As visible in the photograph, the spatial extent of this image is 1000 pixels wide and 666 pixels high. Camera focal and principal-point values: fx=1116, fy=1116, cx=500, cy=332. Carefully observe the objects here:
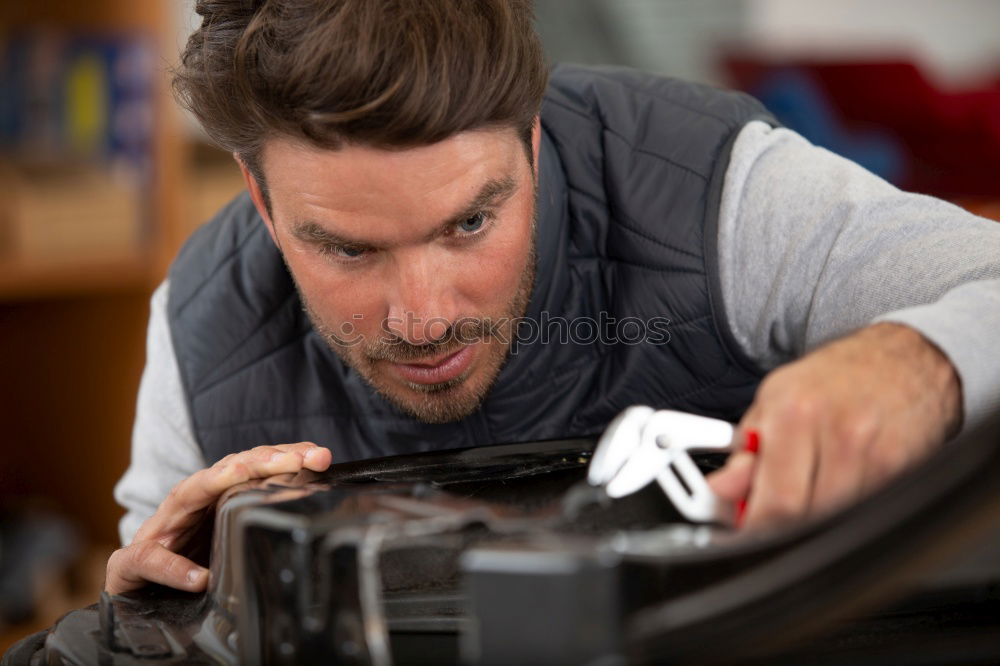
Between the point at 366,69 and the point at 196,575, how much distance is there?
0.36 meters

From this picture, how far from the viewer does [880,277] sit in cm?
81

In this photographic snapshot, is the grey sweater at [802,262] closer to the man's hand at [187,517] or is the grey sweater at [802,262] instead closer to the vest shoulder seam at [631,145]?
the vest shoulder seam at [631,145]

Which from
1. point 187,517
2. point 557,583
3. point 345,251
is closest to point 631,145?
point 345,251

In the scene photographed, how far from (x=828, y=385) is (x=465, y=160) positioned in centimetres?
36

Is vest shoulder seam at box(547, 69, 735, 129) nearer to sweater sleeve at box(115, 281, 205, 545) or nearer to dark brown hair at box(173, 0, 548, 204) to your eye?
dark brown hair at box(173, 0, 548, 204)

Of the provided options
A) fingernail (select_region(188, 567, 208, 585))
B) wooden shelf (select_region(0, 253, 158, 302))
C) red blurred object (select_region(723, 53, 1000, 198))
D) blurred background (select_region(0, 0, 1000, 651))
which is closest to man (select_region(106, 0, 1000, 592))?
fingernail (select_region(188, 567, 208, 585))

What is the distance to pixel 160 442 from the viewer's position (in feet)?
3.51

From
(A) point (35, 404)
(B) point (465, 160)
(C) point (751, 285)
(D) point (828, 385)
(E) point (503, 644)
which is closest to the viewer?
(E) point (503, 644)

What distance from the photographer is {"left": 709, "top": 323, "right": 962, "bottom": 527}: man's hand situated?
505 millimetres

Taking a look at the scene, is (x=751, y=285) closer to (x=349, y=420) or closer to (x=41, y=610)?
(x=349, y=420)

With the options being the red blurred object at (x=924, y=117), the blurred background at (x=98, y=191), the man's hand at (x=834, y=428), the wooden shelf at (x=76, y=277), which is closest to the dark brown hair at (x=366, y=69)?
the man's hand at (x=834, y=428)

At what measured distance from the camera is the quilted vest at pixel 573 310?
973mm

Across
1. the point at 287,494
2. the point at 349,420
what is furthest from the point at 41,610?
the point at 287,494

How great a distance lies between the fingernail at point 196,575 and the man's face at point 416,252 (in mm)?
246
